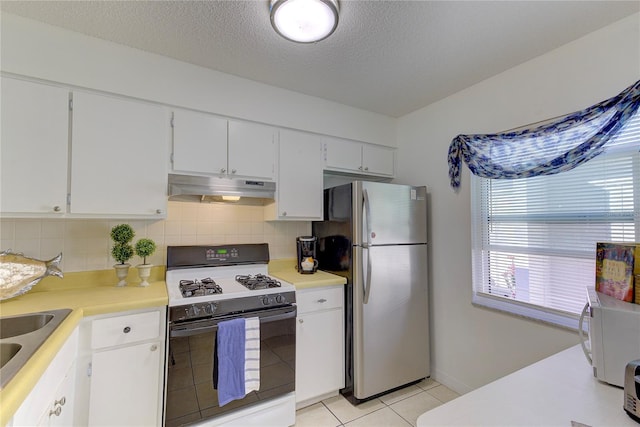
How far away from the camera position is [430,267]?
103 inches

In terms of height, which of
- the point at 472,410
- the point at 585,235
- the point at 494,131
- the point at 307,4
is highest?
Answer: the point at 307,4

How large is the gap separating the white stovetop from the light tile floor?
3.06 ft

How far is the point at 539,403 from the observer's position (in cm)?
92

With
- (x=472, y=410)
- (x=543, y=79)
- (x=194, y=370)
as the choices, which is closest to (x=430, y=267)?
(x=543, y=79)

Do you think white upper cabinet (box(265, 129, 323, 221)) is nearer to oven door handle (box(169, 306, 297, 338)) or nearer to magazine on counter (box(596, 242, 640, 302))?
oven door handle (box(169, 306, 297, 338))

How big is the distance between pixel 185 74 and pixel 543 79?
242 cm

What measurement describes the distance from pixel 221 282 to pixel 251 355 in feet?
2.00

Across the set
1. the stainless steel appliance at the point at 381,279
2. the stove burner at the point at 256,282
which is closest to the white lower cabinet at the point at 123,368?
the stove burner at the point at 256,282

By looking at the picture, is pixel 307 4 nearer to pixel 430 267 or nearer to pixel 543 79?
pixel 543 79

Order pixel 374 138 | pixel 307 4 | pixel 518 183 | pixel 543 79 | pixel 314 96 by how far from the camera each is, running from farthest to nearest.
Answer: pixel 374 138 < pixel 314 96 < pixel 518 183 < pixel 543 79 < pixel 307 4

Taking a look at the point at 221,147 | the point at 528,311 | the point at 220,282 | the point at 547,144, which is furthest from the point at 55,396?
the point at 547,144

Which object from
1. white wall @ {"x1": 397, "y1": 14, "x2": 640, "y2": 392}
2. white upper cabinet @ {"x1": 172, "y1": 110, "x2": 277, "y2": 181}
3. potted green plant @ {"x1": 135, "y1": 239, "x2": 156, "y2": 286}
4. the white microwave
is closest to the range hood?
white upper cabinet @ {"x1": 172, "y1": 110, "x2": 277, "y2": 181}

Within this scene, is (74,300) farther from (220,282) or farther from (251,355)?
(251,355)

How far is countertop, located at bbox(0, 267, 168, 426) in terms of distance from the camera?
85 cm
